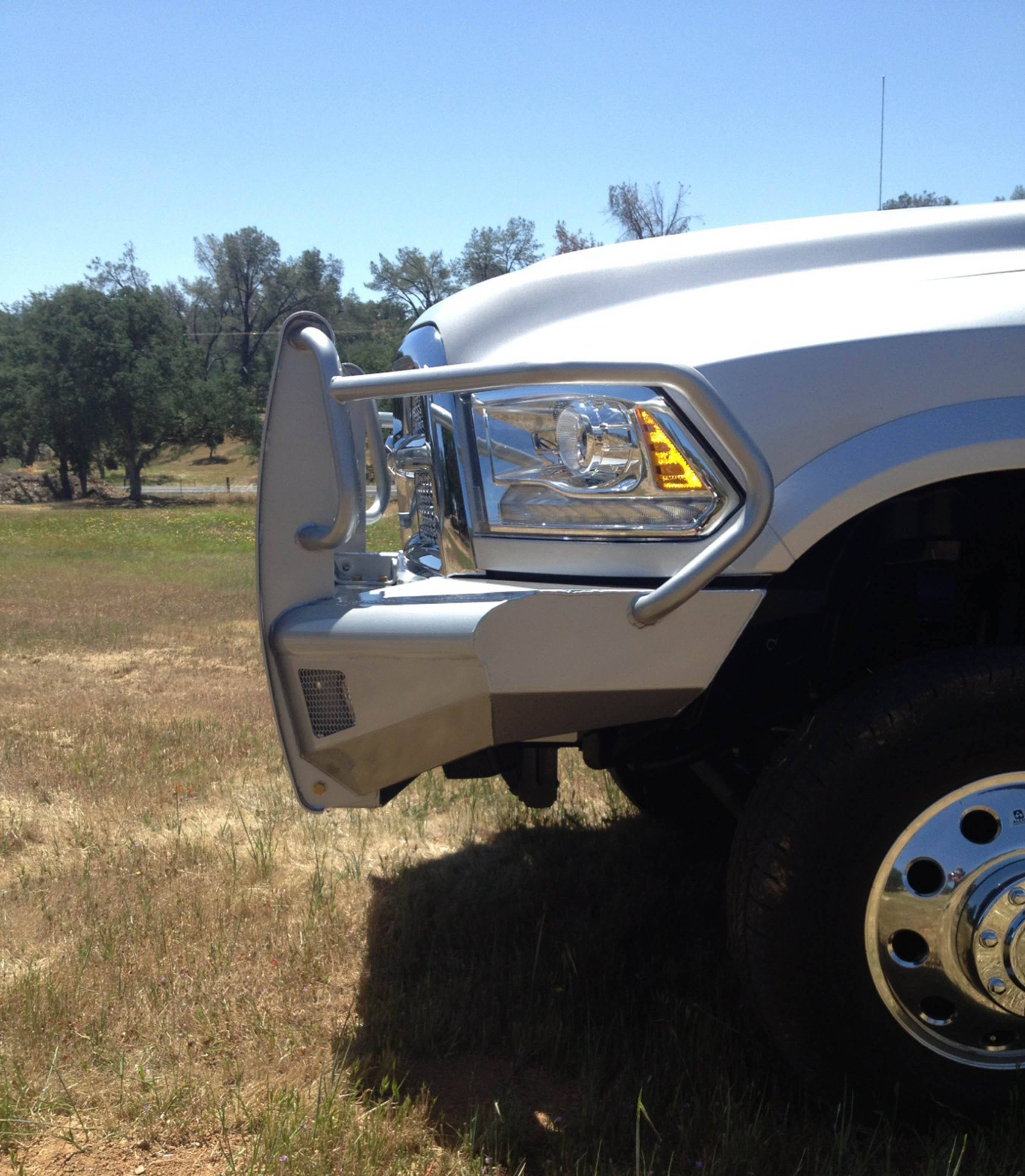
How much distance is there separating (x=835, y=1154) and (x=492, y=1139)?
0.64m

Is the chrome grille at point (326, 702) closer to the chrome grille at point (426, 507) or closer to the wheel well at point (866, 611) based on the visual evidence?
the chrome grille at point (426, 507)

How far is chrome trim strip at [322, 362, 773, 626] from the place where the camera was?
6.39ft

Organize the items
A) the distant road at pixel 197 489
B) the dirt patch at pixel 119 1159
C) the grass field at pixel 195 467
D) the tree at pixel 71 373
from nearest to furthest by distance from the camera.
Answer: the dirt patch at pixel 119 1159 < the tree at pixel 71 373 < the distant road at pixel 197 489 < the grass field at pixel 195 467

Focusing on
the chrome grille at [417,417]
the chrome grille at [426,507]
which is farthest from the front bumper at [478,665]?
the chrome grille at [417,417]

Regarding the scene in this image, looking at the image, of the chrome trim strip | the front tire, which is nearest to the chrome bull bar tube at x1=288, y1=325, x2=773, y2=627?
the chrome trim strip

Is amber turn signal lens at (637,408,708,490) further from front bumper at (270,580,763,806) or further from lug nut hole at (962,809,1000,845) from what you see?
lug nut hole at (962,809,1000,845)

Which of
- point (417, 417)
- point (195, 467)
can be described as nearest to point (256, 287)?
point (195, 467)

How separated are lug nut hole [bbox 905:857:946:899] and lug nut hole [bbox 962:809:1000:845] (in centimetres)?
8

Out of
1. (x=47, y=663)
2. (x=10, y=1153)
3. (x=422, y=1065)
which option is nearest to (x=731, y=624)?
(x=422, y=1065)

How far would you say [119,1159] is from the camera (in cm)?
221

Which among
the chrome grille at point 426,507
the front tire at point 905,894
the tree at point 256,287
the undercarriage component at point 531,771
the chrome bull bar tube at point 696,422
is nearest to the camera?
the chrome bull bar tube at point 696,422

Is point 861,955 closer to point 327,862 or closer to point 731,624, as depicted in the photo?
point 731,624

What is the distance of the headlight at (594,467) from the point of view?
6.82 feet

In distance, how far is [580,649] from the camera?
2045 mm
